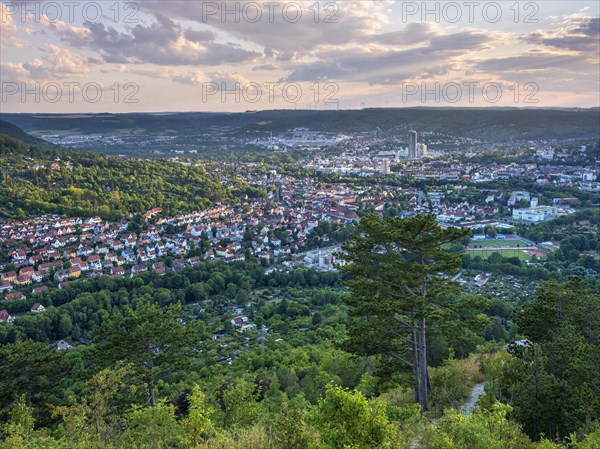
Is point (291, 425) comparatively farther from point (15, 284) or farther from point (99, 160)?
point (99, 160)

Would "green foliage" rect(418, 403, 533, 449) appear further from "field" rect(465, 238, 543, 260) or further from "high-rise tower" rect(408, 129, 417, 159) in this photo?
"high-rise tower" rect(408, 129, 417, 159)

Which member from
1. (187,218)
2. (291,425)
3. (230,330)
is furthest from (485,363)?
(187,218)

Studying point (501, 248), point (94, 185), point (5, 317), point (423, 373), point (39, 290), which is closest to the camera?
point (423, 373)

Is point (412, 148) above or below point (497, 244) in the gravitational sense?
above

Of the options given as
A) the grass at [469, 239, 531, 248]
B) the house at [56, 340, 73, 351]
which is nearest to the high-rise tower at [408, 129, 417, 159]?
the grass at [469, 239, 531, 248]

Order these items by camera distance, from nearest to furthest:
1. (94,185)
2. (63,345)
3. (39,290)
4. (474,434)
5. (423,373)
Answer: (474,434), (423,373), (63,345), (39,290), (94,185)

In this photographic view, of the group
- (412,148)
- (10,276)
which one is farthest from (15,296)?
(412,148)

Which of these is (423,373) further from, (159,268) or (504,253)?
(504,253)

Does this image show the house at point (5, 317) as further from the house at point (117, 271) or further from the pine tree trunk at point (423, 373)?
the pine tree trunk at point (423, 373)

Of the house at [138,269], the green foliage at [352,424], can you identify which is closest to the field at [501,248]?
the house at [138,269]
